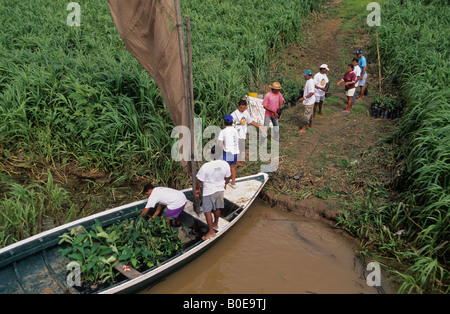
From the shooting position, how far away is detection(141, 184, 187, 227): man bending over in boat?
4555mm

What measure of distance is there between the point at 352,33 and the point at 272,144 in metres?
10.1

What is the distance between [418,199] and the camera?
5.06 metres

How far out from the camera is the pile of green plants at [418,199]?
4.34 m

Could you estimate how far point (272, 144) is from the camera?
24.3 feet

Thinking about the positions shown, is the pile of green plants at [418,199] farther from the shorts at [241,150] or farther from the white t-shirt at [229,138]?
the shorts at [241,150]

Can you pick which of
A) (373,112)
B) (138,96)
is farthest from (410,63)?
(138,96)

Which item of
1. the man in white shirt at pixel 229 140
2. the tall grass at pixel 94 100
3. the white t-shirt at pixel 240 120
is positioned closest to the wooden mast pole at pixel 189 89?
the tall grass at pixel 94 100

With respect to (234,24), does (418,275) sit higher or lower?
lower

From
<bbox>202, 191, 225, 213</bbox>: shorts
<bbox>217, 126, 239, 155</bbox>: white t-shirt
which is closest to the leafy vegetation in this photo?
<bbox>217, 126, 239, 155</bbox>: white t-shirt

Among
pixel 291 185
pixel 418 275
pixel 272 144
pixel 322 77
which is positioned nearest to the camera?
pixel 418 275

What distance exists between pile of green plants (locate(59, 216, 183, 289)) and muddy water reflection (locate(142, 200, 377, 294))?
1.48 ft

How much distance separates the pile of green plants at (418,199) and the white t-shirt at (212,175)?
94.9 inches

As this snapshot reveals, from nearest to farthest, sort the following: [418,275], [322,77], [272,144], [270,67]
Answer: [418,275] < [272,144] < [322,77] < [270,67]

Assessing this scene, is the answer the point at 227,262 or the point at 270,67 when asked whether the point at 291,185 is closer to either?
the point at 227,262
